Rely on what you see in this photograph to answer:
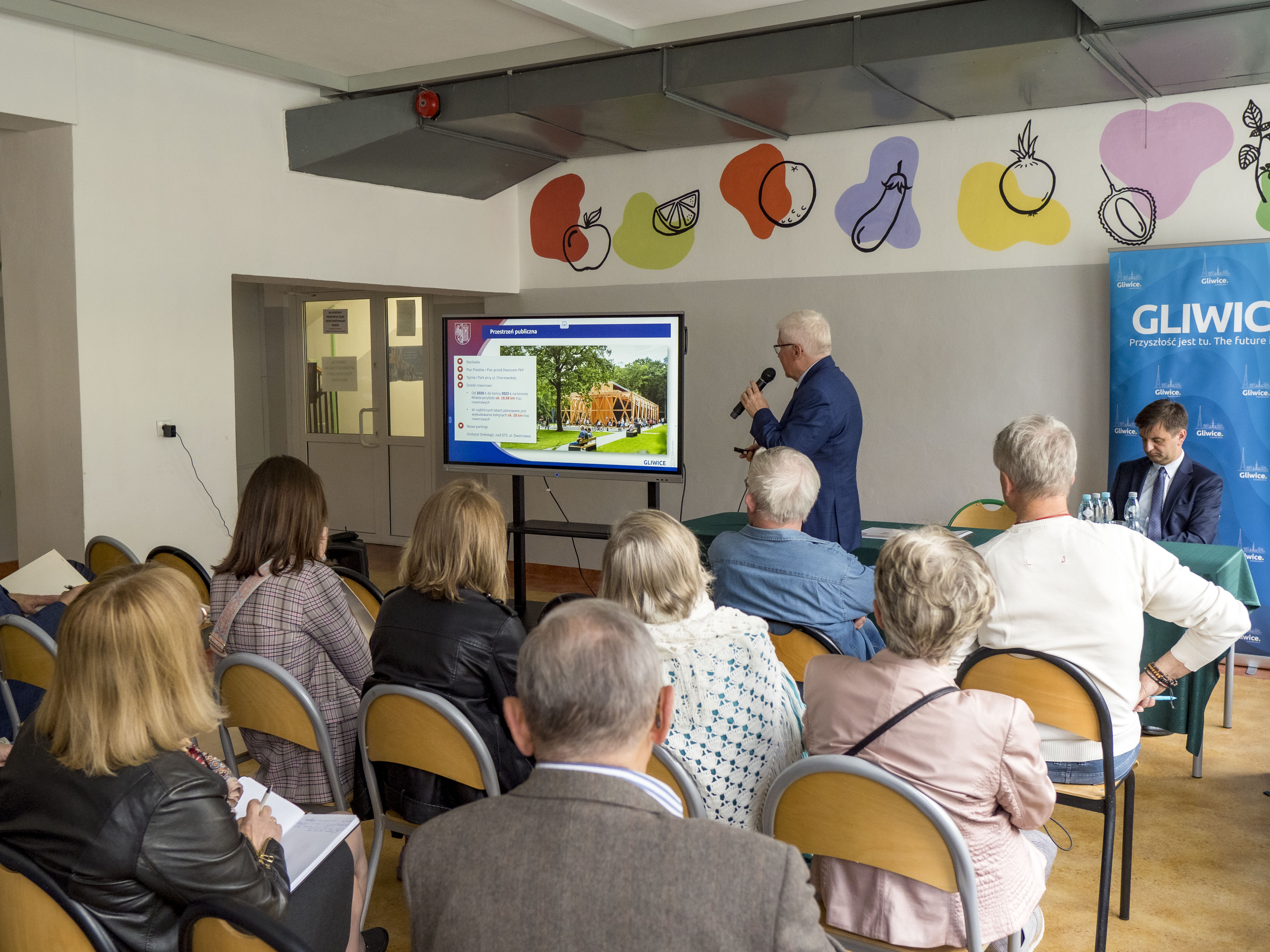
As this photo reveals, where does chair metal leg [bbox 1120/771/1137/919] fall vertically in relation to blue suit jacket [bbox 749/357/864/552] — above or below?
below

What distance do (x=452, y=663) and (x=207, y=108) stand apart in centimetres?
390

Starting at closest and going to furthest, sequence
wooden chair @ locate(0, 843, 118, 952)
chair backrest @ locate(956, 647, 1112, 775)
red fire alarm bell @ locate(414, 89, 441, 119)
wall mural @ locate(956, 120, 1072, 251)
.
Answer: wooden chair @ locate(0, 843, 118, 952)
chair backrest @ locate(956, 647, 1112, 775)
wall mural @ locate(956, 120, 1072, 251)
red fire alarm bell @ locate(414, 89, 441, 119)

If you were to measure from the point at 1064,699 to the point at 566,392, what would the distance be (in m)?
3.24

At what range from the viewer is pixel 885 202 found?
214 inches

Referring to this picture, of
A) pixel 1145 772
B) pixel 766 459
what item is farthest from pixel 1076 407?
pixel 766 459

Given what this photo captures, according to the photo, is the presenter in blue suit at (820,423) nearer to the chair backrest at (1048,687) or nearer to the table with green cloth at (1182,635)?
the table with green cloth at (1182,635)

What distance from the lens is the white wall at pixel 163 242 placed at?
4.43 m

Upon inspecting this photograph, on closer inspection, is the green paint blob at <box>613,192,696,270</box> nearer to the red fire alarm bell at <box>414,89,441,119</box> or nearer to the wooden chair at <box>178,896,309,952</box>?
the red fire alarm bell at <box>414,89,441,119</box>

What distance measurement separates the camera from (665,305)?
6.26m

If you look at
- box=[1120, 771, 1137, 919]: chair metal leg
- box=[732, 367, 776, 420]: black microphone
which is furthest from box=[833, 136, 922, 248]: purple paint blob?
box=[1120, 771, 1137, 919]: chair metal leg

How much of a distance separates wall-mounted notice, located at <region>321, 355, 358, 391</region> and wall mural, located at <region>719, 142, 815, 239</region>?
3.44m

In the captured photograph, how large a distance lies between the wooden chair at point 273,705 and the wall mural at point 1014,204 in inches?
166

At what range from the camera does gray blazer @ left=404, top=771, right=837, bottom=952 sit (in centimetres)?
93

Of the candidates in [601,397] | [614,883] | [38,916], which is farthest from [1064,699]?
[601,397]
